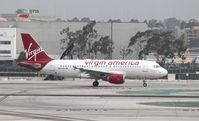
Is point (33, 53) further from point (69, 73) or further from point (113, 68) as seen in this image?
point (113, 68)

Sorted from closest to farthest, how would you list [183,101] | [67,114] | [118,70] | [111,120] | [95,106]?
[111,120], [67,114], [95,106], [183,101], [118,70]

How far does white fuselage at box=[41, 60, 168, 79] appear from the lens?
72.2m

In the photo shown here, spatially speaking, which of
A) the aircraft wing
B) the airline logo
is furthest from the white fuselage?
the airline logo

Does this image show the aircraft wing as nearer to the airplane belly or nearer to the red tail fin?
the airplane belly

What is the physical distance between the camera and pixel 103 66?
73312mm

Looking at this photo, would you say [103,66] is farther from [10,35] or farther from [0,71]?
[10,35]

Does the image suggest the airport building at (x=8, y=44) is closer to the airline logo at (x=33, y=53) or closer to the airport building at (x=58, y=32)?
the airport building at (x=58, y=32)

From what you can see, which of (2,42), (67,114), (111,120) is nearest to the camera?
(111,120)

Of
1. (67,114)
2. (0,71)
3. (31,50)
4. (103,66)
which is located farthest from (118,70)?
(0,71)

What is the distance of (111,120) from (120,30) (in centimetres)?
14414

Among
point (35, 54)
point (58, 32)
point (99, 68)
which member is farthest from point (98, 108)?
point (58, 32)

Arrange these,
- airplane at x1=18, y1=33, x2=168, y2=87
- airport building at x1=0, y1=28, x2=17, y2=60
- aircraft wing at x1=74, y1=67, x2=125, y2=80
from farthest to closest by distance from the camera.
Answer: airport building at x1=0, y1=28, x2=17, y2=60 → airplane at x1=18, y1=33, x2=168, y2=87 → aircraft wing at x1=74, y1=67, x2=125, y2=80

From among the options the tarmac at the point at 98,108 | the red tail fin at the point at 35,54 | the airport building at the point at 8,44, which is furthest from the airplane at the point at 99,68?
the airport building at the point at 8,44

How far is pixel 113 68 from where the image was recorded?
72.7m
